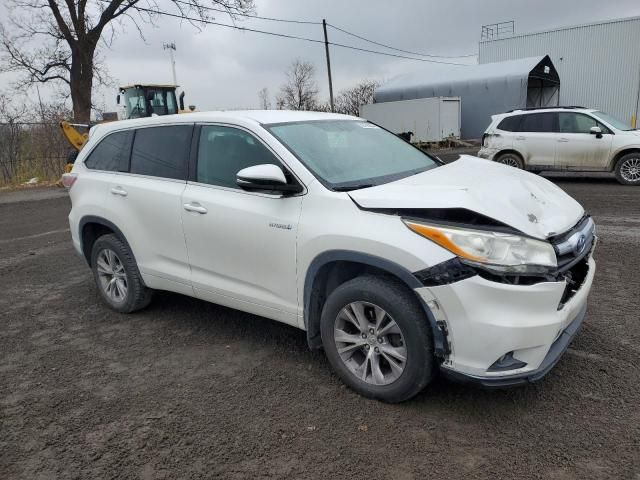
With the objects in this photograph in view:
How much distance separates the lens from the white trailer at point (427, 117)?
2559cm

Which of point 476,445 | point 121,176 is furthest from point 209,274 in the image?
point 476,445

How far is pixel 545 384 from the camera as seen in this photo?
3209mm

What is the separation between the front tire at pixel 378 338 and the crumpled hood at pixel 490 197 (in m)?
0.49

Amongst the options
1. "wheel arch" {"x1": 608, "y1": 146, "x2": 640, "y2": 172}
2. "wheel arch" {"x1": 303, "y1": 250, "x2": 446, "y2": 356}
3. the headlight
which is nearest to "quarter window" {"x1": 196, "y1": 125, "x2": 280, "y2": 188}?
"wheel arch" {"x1": 303, "y1": 250, "x2": 446, "y2": 356}

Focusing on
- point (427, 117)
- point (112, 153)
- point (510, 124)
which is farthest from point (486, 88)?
point (112, 153)

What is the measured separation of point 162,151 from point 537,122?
10030mm

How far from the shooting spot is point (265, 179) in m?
3.19

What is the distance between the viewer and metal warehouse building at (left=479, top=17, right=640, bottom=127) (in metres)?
30.8

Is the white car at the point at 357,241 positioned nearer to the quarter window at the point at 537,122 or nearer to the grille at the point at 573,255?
the grille at the point at 573,255

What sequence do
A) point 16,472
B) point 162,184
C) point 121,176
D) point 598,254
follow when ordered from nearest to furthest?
point 16,472 < point 162,184 < point 121,176 < point 598,254

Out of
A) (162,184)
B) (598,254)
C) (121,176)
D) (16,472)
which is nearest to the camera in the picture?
(16,472)

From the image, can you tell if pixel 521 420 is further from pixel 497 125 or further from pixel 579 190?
pixel 497 125

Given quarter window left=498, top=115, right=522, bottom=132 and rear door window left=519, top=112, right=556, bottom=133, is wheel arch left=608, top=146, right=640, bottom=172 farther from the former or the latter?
quarter window left=498, top=115, right=522, bottom=132

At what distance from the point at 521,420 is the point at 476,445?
1.20 feet
